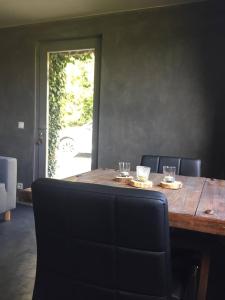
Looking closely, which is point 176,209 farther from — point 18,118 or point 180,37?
point 18,118

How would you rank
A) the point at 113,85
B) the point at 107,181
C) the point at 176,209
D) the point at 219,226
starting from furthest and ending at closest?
the point at 113,85
the point at 107,181
the point at 176,209
the point at 219,226

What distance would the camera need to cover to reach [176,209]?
1321 mm

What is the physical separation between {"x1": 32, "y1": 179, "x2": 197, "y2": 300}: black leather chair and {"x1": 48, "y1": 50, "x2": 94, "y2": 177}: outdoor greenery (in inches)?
113

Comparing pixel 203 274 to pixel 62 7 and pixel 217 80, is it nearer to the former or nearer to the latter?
pixel 217 80

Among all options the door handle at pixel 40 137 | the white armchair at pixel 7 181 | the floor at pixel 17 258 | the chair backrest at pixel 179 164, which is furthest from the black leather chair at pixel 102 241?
the door handle at pixel 40 137

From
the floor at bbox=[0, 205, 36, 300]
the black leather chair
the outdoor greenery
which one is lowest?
the floor at bbox=[0, 205, 36, 300]

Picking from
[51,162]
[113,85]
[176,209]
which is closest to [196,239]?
[176,209]

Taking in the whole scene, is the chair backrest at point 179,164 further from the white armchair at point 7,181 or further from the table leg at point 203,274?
the white armchair at point 7,181

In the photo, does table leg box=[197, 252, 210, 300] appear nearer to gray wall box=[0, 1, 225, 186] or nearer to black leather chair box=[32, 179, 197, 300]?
black leather chair box=[32, 179, 197, 300]

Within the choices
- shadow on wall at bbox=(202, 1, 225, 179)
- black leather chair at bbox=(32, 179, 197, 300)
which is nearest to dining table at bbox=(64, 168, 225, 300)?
black leather chair at bbox=(32, 179, 197, 300)

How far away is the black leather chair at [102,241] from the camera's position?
96 cm

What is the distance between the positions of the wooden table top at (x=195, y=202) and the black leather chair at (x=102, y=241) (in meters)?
0.28

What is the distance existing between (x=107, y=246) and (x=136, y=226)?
5.5 inches

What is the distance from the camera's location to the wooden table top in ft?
3.99
